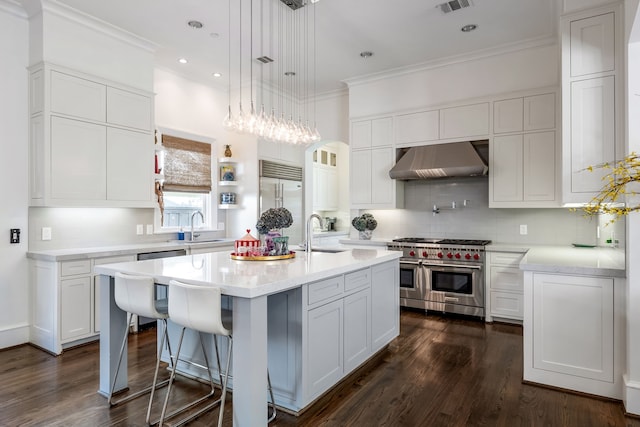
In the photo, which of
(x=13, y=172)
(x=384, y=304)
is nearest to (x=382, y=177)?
(x=384, y=304)

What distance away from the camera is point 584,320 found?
105 inches

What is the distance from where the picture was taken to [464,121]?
483cm

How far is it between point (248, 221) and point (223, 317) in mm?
3497

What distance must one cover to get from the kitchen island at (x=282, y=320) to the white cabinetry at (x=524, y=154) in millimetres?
2303

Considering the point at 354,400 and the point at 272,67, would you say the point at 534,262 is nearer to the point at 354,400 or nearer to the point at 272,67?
the point at 354,400

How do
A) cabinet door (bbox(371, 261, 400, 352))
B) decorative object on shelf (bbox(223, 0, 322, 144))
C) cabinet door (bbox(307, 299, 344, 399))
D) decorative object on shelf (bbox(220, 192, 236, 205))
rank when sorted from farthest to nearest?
decorative object on shelf (bbox(220, 192, 236, 205))
decorative object on shelf (bbox(223, 0, 322, 144))
cabinet door (bbox(371, 261, 400, 352))
cabinet door (bbox(307, 299, 344, 399))

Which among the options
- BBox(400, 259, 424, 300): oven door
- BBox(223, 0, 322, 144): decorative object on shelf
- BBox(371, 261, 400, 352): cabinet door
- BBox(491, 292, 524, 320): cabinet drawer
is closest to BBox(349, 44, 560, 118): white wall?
BBox(223, 0, 322, 144): decorative object on shelf

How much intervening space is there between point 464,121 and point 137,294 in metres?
4.17

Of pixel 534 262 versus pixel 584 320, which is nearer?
pixel 584 320

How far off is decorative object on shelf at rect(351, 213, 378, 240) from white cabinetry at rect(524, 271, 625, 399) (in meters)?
2.82

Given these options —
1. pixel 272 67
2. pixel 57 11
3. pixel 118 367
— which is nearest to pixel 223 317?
pixel 118 367

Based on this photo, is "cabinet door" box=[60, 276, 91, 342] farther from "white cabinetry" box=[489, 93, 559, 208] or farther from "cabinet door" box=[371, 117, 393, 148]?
"white cabinetry" box=[489, 93, 559, 208]

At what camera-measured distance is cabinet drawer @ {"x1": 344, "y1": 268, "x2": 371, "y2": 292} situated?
2.84m

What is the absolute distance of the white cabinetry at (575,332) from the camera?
259 centimetres
